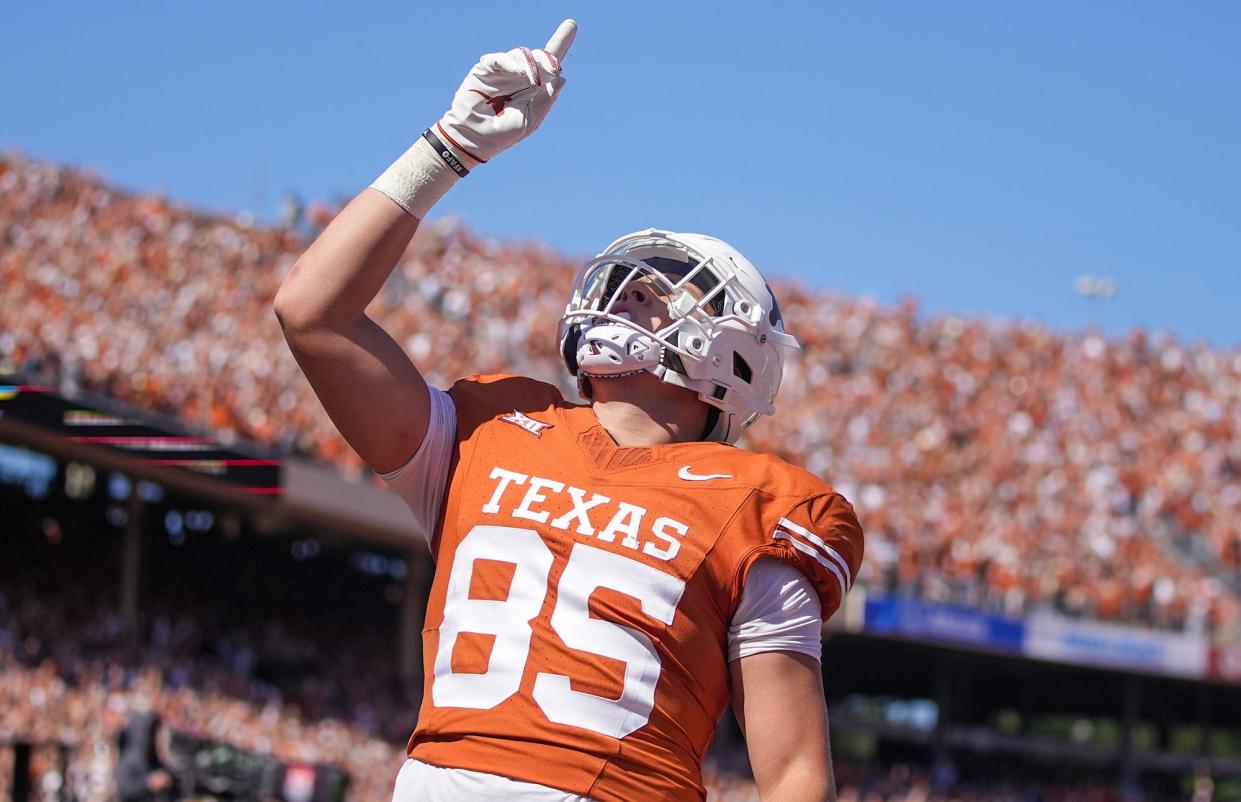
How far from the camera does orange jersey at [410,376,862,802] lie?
2383 millimetres

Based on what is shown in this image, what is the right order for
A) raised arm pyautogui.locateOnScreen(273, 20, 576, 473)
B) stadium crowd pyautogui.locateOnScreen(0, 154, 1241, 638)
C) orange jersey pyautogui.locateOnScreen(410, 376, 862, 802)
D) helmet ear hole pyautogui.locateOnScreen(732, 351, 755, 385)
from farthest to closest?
stadium crowd pyautogui.locateOnScreen(0, 154, 1241, 638) < helmet ear hole pyautogui.locateOnScreen(732, 351, 755, 385) < raised arm pyautogui.locateOnScreen(273, 20, 576, 473) < orange jersey pyautogui.locateOnScreen(410, 376, 862, 802)

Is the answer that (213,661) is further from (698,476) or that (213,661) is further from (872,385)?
(698,476)

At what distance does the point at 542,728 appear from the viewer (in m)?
2.37

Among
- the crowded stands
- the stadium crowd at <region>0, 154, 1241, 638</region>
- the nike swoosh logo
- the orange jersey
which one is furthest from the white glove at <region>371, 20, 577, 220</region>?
the stadium crowd at <region>0, 154, 1241, 638</region>

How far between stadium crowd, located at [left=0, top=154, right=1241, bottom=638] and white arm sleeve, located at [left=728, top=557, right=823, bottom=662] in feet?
47.8

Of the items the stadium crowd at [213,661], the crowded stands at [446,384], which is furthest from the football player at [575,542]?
the crowded stands at [446,384]

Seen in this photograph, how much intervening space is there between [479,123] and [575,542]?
72 centimetres

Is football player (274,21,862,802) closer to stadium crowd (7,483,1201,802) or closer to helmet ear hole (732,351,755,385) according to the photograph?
helmet ear hole (732,351,755,385)

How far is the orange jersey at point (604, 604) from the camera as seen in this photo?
2.38 meters

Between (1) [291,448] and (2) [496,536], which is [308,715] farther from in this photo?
(2) [496,536]

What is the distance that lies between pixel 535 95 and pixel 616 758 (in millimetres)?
1087

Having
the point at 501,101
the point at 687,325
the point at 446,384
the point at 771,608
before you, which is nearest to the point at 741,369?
the point at 687,325

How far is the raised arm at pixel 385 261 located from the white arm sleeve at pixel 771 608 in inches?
24.1

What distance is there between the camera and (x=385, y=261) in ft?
8.44
